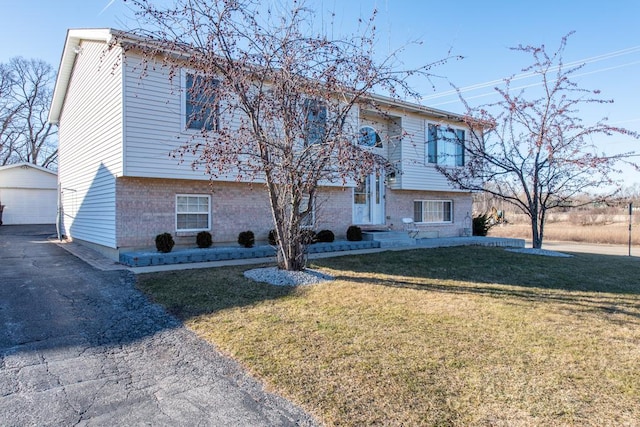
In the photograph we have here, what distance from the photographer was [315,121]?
7.82 metres

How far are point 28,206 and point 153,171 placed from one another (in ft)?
64.4

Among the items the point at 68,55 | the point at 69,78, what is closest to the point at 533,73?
the point at 68,55

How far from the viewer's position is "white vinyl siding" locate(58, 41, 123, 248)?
10.5m

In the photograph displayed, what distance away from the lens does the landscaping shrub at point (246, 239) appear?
11.9 m

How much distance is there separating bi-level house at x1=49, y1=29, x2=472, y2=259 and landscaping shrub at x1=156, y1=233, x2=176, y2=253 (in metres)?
0.64

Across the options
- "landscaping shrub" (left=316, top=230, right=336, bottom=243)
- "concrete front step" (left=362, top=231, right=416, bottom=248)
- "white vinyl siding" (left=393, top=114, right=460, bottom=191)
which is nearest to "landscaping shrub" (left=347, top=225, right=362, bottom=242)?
"concrete front step" (left=362, top=231, right=416, bottom=248)

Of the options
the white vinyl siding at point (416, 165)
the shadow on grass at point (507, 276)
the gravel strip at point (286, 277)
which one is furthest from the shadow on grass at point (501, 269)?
the white vinyl siding at point (416, 165)

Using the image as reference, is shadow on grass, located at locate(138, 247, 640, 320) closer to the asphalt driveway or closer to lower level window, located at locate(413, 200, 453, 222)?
the asphalt driveway

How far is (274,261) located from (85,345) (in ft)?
20.1

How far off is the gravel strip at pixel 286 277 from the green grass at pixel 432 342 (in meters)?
0.31

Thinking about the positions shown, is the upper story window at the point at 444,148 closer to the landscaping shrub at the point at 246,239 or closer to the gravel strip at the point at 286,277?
the landscaping shrub at the point at 246,239

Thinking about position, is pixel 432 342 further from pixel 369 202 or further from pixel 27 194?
pixel 27 194

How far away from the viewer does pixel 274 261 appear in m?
10.4

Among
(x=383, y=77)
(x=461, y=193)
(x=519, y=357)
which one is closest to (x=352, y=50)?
(x=383, y=77)
